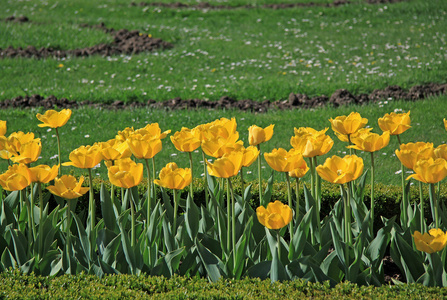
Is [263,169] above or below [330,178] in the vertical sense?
below

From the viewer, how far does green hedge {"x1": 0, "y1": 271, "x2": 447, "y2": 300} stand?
8.20 ft

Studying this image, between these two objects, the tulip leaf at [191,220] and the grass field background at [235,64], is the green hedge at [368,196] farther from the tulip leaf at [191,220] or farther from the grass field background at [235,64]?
the grass field background at [235,64]

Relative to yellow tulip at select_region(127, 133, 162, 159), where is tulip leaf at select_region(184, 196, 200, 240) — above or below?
below

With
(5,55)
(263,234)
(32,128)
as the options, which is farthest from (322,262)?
(5,55)

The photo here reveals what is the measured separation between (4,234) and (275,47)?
9.61 m

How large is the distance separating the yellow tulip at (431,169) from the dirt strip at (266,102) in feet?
17.8

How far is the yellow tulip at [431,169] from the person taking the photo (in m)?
2.47

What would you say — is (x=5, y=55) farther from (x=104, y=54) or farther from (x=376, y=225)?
(x=376, y=225)

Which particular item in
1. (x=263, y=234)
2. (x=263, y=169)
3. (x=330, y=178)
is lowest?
(x=263, y=169)

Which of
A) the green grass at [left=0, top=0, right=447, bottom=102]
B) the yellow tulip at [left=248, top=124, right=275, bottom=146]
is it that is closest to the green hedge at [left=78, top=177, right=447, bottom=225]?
the yellow tulip at [left=248, top=124, right=275, bottom=146]

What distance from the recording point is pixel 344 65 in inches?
408

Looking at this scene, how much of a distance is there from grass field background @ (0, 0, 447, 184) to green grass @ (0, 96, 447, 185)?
0.02 meters

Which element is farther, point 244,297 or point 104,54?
point 104,54

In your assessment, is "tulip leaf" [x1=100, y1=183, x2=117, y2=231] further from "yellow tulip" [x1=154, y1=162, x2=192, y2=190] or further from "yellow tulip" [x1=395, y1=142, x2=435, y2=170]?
"yellow tulip" [x1=395, y1=142, x2=435, y2=170]
